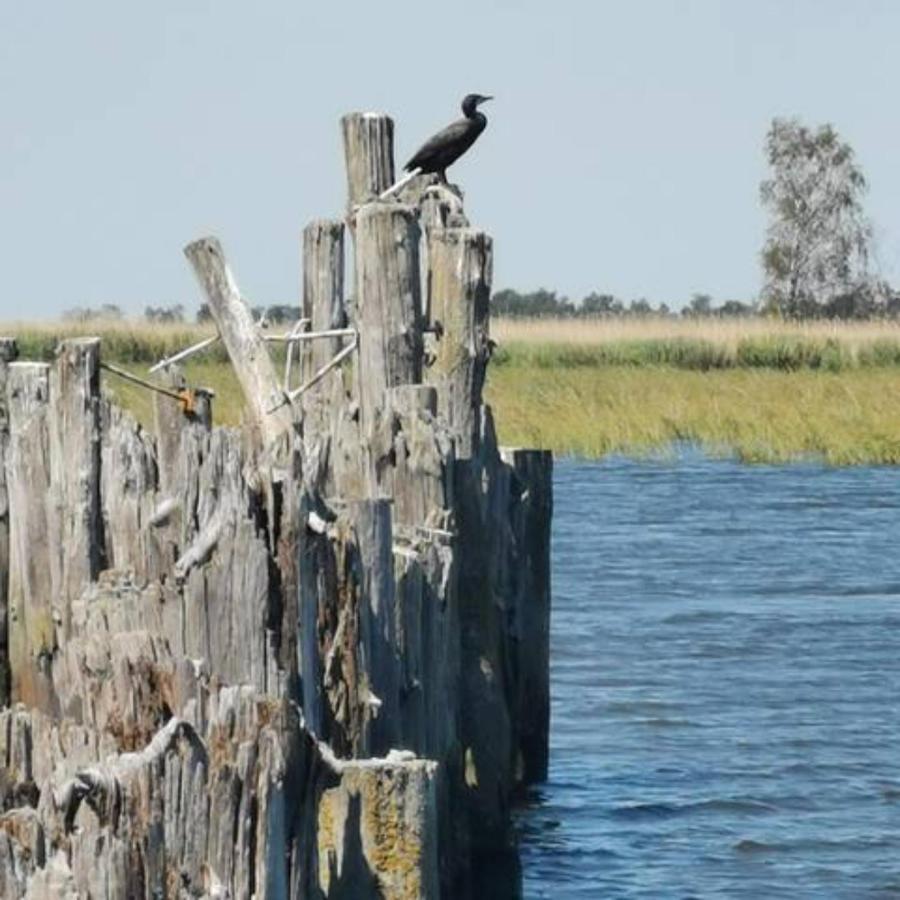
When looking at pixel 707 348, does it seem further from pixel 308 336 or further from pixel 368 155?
pixel 308 336

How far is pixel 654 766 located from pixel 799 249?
203ft

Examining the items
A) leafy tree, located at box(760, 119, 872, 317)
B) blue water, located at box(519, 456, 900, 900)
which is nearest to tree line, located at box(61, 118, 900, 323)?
leafy tree, located at box(760, 119, 872, 317)

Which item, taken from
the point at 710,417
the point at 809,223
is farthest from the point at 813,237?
the point at 710,417

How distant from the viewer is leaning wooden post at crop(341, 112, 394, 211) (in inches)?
500

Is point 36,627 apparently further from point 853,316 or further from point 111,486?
point 853,316

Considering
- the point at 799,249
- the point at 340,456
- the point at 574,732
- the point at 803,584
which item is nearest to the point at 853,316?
the point at 799,249

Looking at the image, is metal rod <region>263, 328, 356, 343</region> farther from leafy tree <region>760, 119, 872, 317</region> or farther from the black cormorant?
leafy tree <region>760, 119, 872, 317</region>

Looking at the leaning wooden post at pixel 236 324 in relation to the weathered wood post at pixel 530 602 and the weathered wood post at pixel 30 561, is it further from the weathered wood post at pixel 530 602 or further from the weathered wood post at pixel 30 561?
the weathered wood post at pixel 30 561

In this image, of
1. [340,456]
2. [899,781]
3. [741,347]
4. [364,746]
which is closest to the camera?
[364,746]

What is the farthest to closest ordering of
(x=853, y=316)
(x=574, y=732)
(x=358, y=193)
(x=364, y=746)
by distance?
(x=853, y=316) < (x=574, y=732) < (x=358, y=193) < (x=364, y=746)

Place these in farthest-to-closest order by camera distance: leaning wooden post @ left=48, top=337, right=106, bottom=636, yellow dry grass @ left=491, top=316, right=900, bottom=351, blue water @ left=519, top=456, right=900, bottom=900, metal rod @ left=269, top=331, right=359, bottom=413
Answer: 1. yellow dry grass @ left=491, top=316, right=900, bottom=351
2. blue water @ left=519, top=456, right=900, bottom=900
3. metal rod @ left=269, top=331, right=359, bottom=413
4. leaning wooden post @ left=48, top=337, right=106, bottom=636

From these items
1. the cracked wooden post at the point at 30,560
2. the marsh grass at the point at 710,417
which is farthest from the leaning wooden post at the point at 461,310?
the marsh grass at the point at 710,417

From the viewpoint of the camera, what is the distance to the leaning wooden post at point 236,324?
11.5 metres

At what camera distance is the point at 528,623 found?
1288 cm
